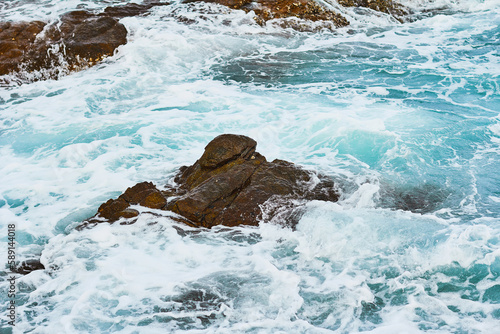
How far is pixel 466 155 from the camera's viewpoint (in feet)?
28.2

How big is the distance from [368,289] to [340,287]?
311 millimetres

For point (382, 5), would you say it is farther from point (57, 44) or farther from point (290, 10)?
point (57, 44)

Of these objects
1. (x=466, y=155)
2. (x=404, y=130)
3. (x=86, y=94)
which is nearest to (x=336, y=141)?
(x=404, y=130)

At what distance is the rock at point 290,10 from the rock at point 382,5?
4.80 feet

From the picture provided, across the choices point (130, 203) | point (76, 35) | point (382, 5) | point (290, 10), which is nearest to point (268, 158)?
point (130, 203)

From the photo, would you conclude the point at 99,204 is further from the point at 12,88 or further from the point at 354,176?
the point at 12,88

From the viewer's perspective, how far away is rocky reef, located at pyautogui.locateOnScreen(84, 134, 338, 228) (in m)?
6.55

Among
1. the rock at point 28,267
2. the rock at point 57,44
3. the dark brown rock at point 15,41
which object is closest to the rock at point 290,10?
the rock at point 57,44

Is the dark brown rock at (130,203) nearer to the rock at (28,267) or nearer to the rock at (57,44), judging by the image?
the rock at (28,267)

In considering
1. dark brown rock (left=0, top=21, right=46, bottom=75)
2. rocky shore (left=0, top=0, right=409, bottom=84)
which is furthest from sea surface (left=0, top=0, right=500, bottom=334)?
dark brown rock (left=0, top=21, right=46, bottom=75)

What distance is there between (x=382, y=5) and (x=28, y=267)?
1687cm

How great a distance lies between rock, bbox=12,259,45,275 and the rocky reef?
2.83ft

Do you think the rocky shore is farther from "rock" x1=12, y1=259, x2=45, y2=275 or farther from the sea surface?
"rock" x1=12, y1=259, x2=45, y2=275

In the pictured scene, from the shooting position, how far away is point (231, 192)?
676cm
